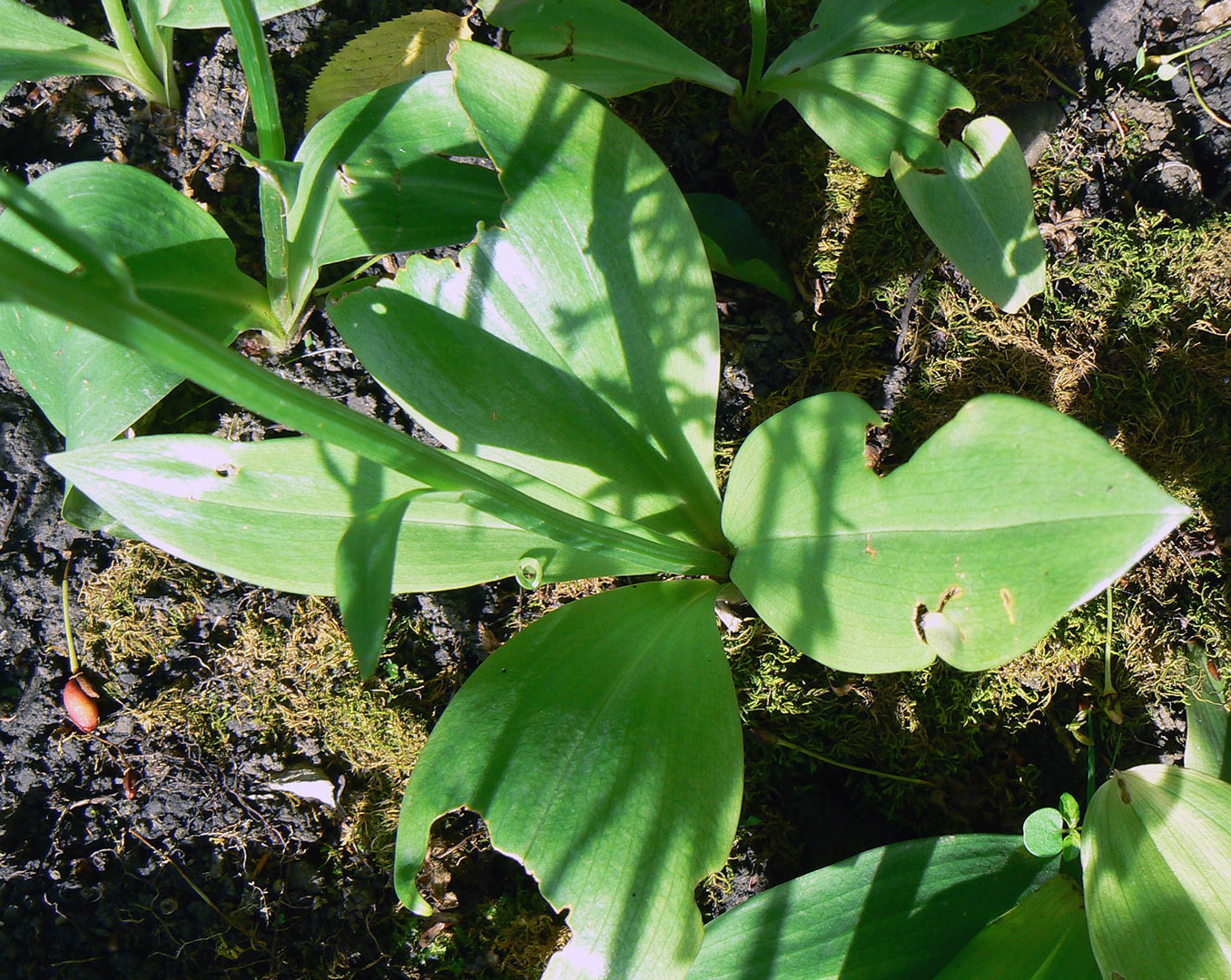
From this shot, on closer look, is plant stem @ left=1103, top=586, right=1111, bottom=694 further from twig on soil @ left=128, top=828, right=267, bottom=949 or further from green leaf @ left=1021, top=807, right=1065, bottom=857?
twig on soil @ left=128, top=828, right=267, bottom=949

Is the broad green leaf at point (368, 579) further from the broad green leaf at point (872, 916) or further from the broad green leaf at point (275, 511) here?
the broad green leaf at point (872, 916)

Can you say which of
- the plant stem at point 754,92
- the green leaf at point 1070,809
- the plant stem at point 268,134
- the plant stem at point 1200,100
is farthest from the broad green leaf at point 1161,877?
the plant stem at point 268,134

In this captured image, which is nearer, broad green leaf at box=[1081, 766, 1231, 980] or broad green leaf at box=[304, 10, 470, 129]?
broad green leaf at box=[1081, 766, 1231, 980]

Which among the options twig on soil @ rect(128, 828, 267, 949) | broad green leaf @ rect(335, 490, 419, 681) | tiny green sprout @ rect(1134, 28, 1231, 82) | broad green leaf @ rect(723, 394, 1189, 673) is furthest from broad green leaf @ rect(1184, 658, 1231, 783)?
twig on soil @ rect(128, 828, 267, 949)

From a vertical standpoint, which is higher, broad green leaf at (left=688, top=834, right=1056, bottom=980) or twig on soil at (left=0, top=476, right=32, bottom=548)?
twig on soil at (left=0, top=476, right=32, bottom=548)

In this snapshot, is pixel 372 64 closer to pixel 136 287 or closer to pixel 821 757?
pixel 136 287

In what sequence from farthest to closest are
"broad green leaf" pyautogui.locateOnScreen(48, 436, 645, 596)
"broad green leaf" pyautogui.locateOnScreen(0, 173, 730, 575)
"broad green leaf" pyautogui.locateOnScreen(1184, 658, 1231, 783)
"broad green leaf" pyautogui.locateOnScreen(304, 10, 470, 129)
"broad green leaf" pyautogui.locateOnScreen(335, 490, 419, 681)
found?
"broad green leaf" pyautogui.locateOnScreen(304, 10, 470, 129)
"broad green leaf" pyautogui.locateOnScreen(1184, 658, 1231, 783)
"broad green leaf" pyautogui.locateOnScreen(48, 436, 645, 596)
"broad green leaf" pyautogui.locateOnScreen(335, 490, 419, 681)
"broad green leaf" pyautogui.locateOnScreen(0, 173, 730, 575)
